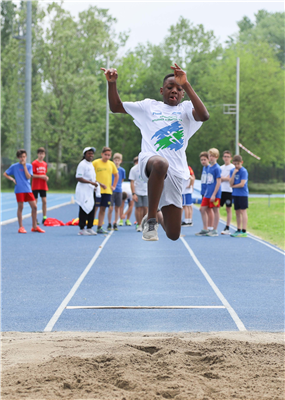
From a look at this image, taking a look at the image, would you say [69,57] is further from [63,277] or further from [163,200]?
[163,200]

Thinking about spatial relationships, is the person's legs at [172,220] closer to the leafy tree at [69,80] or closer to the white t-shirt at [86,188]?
the white t-shirt at [86,188]

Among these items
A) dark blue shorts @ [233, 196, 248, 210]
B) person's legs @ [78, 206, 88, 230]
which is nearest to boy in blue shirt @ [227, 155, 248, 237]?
dark blue shorts @ [233, 196, 248, 210]

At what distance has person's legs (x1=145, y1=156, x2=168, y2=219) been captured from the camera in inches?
150

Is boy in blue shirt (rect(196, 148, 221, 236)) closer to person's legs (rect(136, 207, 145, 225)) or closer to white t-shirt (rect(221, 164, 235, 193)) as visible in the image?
white t-shirt (rect(221, 164, 235, 193))

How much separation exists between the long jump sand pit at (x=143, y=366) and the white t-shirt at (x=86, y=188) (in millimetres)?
6782

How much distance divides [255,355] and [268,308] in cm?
190

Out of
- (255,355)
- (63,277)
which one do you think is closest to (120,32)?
(63,277)

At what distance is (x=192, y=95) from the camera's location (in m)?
3.84

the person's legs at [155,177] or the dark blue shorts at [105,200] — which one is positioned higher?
the person's legs at [155,177]

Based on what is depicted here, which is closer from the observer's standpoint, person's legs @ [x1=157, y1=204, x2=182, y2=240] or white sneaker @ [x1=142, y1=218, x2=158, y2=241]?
white sneaker @ [x1=142, y1=218, x2=158, y2=241]

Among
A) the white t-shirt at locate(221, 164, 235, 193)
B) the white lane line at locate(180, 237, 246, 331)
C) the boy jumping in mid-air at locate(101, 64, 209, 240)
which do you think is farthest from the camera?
the white t-shirt at locate(221, 164, 235, 193)

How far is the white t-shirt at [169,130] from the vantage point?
4.03m

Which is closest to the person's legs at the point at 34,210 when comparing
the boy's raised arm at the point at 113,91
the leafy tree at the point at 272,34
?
the boy's raised arm at the point at 113,91

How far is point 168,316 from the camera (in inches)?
248
